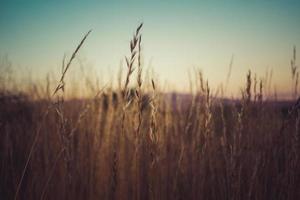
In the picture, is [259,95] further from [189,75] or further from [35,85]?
[35,85]

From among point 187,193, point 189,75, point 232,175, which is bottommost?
point 187,193

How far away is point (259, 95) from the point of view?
62.6 inches

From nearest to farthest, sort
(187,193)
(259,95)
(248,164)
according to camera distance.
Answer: (259,95) → (187,193) → (248,164)

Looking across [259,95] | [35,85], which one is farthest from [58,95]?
[35,85]

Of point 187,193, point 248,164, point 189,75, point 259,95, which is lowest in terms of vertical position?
point 187,193

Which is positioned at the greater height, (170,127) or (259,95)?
(259,95)

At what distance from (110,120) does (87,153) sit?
0.31 m

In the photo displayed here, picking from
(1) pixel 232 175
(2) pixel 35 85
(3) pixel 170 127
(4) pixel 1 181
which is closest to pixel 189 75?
(3) pixel 170 127

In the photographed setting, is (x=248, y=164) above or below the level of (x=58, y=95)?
below

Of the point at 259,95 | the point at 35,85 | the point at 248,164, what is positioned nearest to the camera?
the point at 259,95

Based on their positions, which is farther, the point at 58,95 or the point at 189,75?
the point at 189,75

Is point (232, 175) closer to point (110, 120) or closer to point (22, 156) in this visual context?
point (110, 120)

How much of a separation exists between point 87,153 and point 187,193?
0.86 metres

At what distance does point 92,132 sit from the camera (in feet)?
7.94
